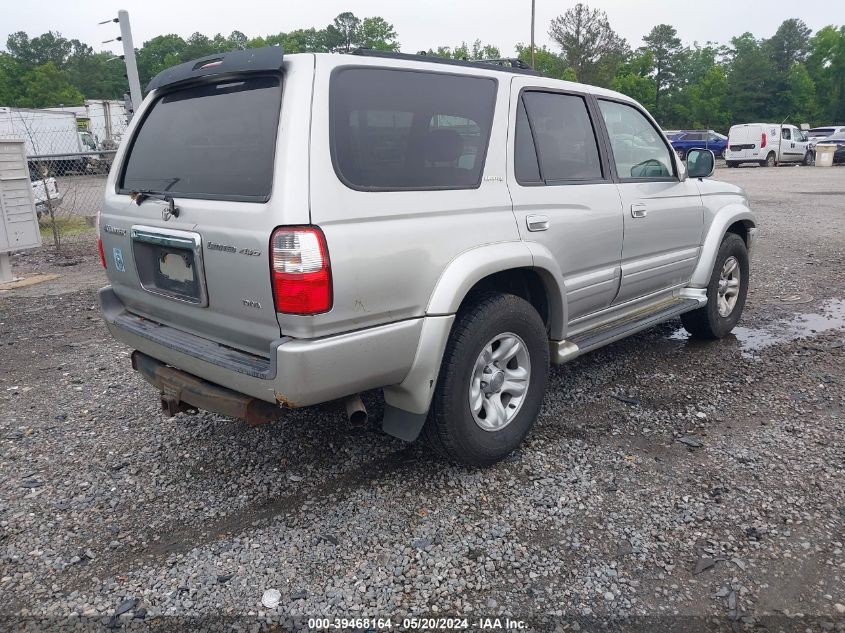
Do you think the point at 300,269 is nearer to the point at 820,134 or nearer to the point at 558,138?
the point at 558,138

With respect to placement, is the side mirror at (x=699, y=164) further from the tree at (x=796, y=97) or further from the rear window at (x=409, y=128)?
the tree at (x=796, y=97)

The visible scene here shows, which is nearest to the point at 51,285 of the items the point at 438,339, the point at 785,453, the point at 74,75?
the point at 438,339

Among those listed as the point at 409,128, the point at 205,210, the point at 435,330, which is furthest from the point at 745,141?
the point at 205,210

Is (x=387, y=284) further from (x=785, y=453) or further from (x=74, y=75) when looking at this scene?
(x=74, y=75)

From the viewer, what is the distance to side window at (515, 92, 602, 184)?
351 cm

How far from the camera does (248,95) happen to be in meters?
2.84

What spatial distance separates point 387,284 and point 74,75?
9861cm

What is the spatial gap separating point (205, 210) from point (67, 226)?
12.0 metres

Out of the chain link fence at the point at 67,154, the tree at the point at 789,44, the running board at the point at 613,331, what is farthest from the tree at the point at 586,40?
the running board at the point at 613,331

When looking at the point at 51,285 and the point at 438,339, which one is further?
the point at 51,285

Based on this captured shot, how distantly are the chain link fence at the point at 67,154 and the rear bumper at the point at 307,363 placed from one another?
7488mm

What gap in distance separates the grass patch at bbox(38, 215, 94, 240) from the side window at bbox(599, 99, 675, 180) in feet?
34.8

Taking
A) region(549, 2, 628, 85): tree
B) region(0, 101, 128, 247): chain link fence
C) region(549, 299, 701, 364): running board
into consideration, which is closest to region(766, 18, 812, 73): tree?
region(549, 2, 628, 85): tree

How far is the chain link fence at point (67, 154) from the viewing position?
Result: 11.8 meters
